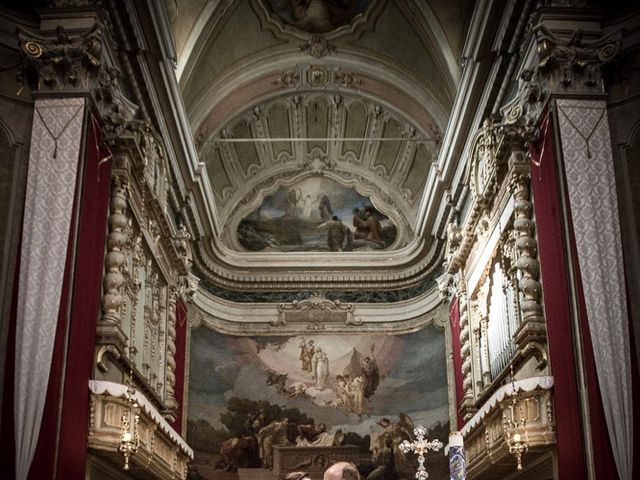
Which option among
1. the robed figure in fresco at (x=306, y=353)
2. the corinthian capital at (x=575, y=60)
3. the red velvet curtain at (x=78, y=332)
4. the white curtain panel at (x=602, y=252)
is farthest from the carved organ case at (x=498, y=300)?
the red velvet curtain at (x=78, y=332)

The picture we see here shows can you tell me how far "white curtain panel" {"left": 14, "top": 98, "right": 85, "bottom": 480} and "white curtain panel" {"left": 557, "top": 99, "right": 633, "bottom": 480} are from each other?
5.95 metres

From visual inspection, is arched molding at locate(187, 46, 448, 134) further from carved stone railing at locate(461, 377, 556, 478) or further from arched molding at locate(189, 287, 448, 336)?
carved stone railing at locate(461, 377, 556, 478)

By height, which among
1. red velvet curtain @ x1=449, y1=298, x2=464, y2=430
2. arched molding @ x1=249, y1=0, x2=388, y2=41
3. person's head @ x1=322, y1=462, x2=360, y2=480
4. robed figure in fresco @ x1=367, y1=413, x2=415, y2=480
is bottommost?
person's head @ x1=322, y1=462, x2=360, y2=480

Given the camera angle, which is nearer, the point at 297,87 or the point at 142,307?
the point at 142,307

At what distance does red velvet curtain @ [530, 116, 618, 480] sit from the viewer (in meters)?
9.30

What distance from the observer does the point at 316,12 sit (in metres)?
18.7

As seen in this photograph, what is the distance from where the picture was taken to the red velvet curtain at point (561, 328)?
930cm

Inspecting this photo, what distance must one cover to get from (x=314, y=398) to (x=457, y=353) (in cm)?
440

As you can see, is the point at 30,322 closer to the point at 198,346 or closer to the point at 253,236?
the point at 198,346

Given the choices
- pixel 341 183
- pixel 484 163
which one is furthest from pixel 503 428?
pixel 341 183

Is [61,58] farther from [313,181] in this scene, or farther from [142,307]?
[313,181]

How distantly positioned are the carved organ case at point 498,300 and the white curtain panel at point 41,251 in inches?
221

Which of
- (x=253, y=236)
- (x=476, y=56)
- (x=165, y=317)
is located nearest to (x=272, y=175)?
(x=253, y=236)

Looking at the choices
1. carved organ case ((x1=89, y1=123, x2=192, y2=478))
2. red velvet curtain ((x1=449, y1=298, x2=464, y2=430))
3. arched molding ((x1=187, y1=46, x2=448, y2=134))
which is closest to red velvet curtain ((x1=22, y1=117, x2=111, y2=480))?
carved organ case ((x1=89, y1=123, x2=192, y2=478))
